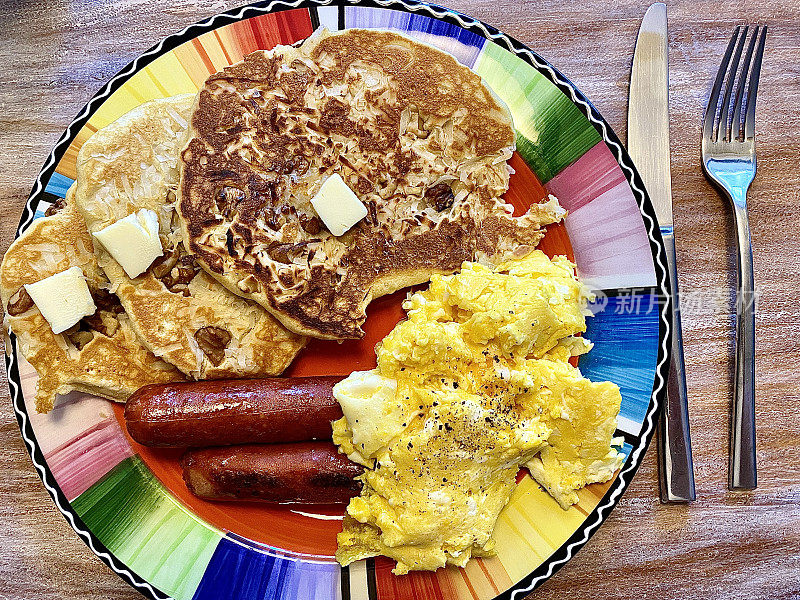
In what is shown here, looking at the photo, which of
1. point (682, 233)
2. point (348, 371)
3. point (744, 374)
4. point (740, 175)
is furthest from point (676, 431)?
point (348, 371)

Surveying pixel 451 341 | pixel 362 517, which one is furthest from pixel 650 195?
pixel 362 517

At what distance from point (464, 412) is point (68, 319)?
56.1 inches

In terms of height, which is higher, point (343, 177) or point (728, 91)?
point (728, 91)

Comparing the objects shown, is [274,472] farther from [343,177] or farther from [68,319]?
[343,177]

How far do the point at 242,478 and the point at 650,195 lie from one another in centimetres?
195

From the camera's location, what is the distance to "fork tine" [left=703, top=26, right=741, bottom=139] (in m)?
2.47

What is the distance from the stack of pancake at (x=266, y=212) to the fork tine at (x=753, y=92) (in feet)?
3.48

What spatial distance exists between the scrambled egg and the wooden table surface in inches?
22.1

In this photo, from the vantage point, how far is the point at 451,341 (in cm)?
206

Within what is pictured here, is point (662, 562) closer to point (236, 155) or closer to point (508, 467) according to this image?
point (508, 467)

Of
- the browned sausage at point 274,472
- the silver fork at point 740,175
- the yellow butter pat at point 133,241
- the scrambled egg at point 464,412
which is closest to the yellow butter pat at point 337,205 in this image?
the scrambled egg at point 464,412

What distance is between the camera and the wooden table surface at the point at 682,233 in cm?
247

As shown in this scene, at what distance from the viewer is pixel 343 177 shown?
2.17 meters

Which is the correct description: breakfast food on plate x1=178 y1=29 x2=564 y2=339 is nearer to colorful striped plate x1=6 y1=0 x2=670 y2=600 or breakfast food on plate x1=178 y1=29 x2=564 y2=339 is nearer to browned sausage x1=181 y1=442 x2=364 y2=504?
colorful striped plate x1=6 y1=0 x2=670 y2=600
